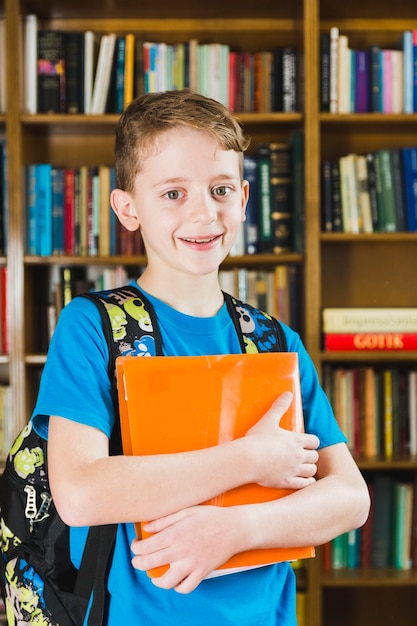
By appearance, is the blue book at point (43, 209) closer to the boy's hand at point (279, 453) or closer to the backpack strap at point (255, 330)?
the backpack strap at point (255, 330)

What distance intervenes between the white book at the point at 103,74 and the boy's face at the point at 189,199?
5.43 feet

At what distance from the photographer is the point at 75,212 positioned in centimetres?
268

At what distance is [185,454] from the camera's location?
919mm

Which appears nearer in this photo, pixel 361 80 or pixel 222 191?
pixel 222 191

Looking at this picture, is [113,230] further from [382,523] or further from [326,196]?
[382,523]

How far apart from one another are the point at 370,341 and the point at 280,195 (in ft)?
1.95

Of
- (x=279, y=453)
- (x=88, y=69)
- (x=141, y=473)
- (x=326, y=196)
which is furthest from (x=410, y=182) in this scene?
(x=141, y=473)

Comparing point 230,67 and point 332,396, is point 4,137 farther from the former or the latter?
point 332,396

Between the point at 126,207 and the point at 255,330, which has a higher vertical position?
the point at 126,207

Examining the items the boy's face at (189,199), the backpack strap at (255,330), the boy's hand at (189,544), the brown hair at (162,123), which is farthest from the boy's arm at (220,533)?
the brown hair at (162,123)

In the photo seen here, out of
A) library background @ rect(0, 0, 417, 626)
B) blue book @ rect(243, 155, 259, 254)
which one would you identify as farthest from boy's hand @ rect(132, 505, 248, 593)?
blue book @ rect(243, 155, 259, 254)

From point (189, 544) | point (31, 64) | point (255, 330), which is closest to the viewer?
point (189, 544)

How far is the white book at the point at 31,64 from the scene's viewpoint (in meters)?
2.62

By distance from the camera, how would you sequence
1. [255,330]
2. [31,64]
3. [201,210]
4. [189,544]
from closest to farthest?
[189,544] → [201,210] → [255,330] → [31,64]
